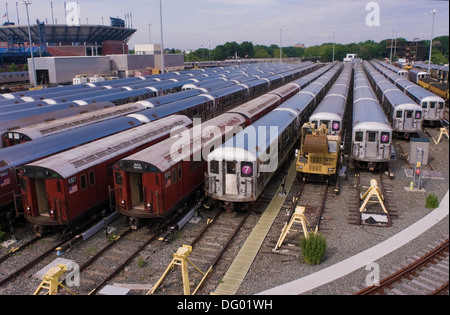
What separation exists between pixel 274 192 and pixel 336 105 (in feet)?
31.9

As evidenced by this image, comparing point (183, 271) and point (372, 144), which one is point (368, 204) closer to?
point (372, 144)

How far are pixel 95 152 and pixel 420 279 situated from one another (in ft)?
40.9

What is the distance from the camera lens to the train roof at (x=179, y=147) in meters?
14.5

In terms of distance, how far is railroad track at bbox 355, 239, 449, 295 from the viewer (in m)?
10.9

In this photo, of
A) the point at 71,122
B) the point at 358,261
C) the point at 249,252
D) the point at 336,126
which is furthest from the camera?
the point at 336,126

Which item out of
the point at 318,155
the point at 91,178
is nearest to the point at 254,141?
the point at 318,155

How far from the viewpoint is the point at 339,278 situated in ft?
38.9

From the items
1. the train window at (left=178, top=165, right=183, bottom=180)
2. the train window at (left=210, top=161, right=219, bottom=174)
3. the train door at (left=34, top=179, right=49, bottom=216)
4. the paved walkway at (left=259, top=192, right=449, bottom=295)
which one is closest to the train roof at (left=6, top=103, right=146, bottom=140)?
the train door at (left=34, top=179, right=49, bottom=216)

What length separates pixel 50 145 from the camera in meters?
16.9

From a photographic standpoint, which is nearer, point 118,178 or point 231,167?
point 118,178
